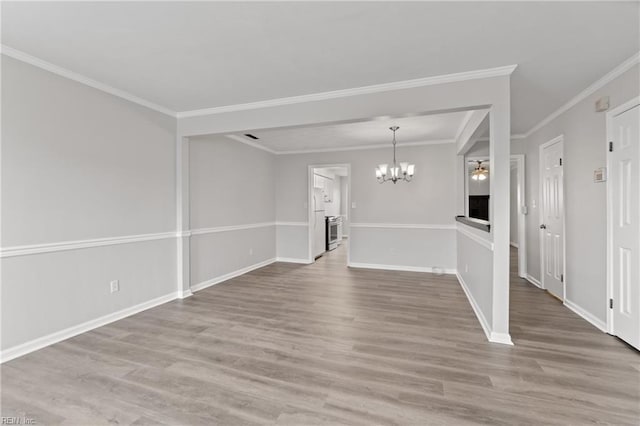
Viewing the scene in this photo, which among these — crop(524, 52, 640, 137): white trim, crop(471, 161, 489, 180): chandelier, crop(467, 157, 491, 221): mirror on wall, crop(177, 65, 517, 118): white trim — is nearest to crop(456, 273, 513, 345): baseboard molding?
crop(177, 65, 517, 118): white trim

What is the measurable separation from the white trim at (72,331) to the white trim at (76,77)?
2.42 meters

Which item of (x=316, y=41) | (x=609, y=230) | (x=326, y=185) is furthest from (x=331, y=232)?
(x=316, y=41)

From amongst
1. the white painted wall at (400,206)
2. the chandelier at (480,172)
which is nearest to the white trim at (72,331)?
Result: the white painted wall at (400,206)

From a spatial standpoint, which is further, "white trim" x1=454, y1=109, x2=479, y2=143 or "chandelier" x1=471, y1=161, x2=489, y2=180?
Answer: "chandelier" x1=471, y1=161, x2=489, y2=180

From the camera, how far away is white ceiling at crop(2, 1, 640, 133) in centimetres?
191

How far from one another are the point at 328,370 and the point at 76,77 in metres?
3.57

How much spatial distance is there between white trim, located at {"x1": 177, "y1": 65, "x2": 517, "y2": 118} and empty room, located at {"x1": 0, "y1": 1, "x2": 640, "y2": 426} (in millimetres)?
18

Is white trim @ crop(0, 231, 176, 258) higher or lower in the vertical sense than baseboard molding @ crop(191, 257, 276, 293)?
higher

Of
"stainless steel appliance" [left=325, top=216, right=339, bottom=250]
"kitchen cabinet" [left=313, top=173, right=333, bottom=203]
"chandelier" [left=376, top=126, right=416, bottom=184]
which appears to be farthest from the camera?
"stainless steel appliance" [left=325, top=216, right=339, bottom=250]

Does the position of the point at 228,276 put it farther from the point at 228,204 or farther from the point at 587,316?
the point at 587,316

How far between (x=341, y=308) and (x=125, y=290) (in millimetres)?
2542

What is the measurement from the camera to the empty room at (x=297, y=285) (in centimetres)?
193

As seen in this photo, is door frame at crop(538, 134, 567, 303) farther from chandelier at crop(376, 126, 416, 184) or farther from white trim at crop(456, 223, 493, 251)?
chandelier at crop(376, 126, 416, 184)

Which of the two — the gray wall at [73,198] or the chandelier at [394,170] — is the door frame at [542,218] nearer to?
the chandelier at [394,170]
